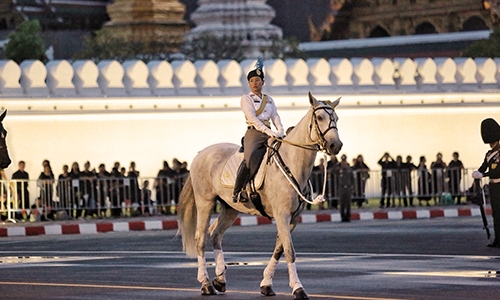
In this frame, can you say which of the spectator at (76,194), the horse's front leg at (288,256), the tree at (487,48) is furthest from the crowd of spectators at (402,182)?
the horse's front leg at (288,256)

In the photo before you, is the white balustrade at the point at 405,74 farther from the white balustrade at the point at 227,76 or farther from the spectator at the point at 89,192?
the spectator at the point at 89,192

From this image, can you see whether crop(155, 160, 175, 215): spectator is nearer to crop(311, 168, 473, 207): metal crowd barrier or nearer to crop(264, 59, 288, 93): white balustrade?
crop(311, 168, 473, 207): metal crowd barrier

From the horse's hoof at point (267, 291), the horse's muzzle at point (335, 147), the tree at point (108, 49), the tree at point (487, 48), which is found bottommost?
the horse's hoof at point (267, 291)

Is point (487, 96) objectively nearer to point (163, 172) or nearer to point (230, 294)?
point (163, 172)

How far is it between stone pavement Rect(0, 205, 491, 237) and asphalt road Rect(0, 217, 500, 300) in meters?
0.99

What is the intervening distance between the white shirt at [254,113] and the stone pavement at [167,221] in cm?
1383

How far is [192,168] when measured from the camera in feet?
59.5

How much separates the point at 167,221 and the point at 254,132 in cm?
1483

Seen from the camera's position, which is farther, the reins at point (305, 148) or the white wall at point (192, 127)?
the white wall at point (192, 127)

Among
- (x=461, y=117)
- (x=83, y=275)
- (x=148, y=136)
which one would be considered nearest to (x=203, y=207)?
(x=83, y=275)

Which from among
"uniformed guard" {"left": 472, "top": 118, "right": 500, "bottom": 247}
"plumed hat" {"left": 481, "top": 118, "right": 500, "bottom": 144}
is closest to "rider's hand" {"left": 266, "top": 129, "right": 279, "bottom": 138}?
"uniformed guard" {"left": 472, "top": 118, "right": 500, "bottom": 247}

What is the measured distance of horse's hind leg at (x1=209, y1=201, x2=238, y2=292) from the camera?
56.0 ft

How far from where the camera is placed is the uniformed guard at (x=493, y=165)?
2366 centimetres

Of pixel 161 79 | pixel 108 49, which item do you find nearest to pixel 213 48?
pixel 108 49
